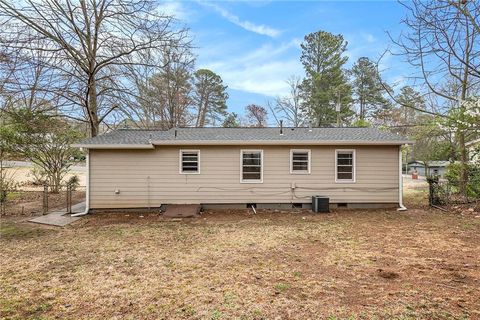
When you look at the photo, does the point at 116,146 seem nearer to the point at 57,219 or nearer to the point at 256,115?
the point at 57,219

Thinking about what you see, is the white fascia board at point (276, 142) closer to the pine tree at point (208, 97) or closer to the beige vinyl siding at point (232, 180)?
the beige vinyl siding at point (232, 180)

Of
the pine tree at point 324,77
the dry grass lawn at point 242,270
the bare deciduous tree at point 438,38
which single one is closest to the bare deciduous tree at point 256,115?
the pine tree at point 324,77

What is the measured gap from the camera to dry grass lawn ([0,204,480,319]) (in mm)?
3244

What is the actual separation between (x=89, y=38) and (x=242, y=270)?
442 inches

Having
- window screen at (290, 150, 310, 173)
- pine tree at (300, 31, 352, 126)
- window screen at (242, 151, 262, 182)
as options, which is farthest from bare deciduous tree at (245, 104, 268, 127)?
window screen at (242, 151, 262, 182)

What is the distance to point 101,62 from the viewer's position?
11.1 metres

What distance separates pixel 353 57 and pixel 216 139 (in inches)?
822

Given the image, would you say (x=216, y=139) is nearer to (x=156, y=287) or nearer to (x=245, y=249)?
(x=245, y=249)

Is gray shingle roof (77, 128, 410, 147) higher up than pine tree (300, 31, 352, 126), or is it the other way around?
pine tree (300, 31, 352, 126)

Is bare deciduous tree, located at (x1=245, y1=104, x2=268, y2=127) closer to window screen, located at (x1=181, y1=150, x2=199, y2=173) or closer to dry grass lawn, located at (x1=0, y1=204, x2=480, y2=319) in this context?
window screen, located at (x1=181, y1=150, x2=199, y2=173)

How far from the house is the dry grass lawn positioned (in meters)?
1.90

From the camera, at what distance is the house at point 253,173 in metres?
9.28

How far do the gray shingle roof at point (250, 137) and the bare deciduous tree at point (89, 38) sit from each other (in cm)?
272

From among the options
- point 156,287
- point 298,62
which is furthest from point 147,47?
point 298,62
